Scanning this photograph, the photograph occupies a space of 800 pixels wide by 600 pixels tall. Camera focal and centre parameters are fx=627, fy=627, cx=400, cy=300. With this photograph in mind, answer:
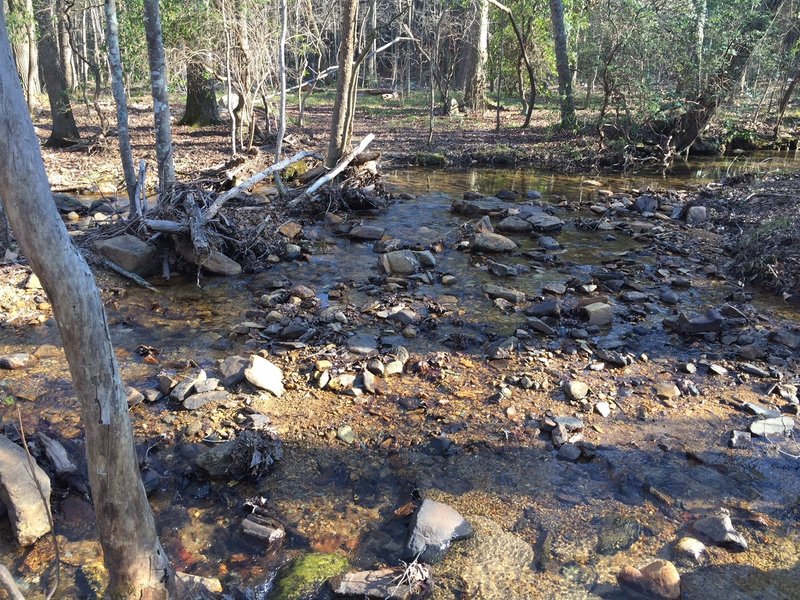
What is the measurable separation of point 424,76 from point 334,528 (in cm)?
3745

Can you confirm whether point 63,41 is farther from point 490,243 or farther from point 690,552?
point 690,552

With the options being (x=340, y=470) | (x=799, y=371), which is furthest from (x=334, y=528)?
(x=799, y=371)

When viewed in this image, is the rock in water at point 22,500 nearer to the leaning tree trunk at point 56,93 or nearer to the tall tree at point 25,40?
the tall tree at point 25,40

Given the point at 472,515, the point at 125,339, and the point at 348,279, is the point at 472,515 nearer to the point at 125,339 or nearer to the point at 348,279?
the point at 125,339

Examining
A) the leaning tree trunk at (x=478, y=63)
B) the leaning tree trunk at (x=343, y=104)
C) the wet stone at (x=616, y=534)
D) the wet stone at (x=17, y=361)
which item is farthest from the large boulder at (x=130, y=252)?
the leaning tree trunk at (x=478, y=63)

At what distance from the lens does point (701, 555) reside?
382 centimetres

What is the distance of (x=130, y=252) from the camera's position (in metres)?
8.08

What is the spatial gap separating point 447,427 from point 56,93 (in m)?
14.3

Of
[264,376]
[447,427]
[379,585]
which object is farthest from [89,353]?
[447,427]

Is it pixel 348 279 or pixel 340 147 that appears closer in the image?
pixel 348 279

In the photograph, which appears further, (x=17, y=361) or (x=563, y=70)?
(x=563, y=70)


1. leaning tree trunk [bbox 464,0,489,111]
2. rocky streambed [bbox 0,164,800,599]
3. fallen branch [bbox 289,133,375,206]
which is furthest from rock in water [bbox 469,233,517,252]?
leaning tree trunk [bbox 464,0,489,111]

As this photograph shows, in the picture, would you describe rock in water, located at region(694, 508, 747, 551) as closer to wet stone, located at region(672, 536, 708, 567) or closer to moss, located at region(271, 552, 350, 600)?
wet stone, located at region(672, 536, 708, 567)

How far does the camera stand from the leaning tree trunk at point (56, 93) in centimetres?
1487
